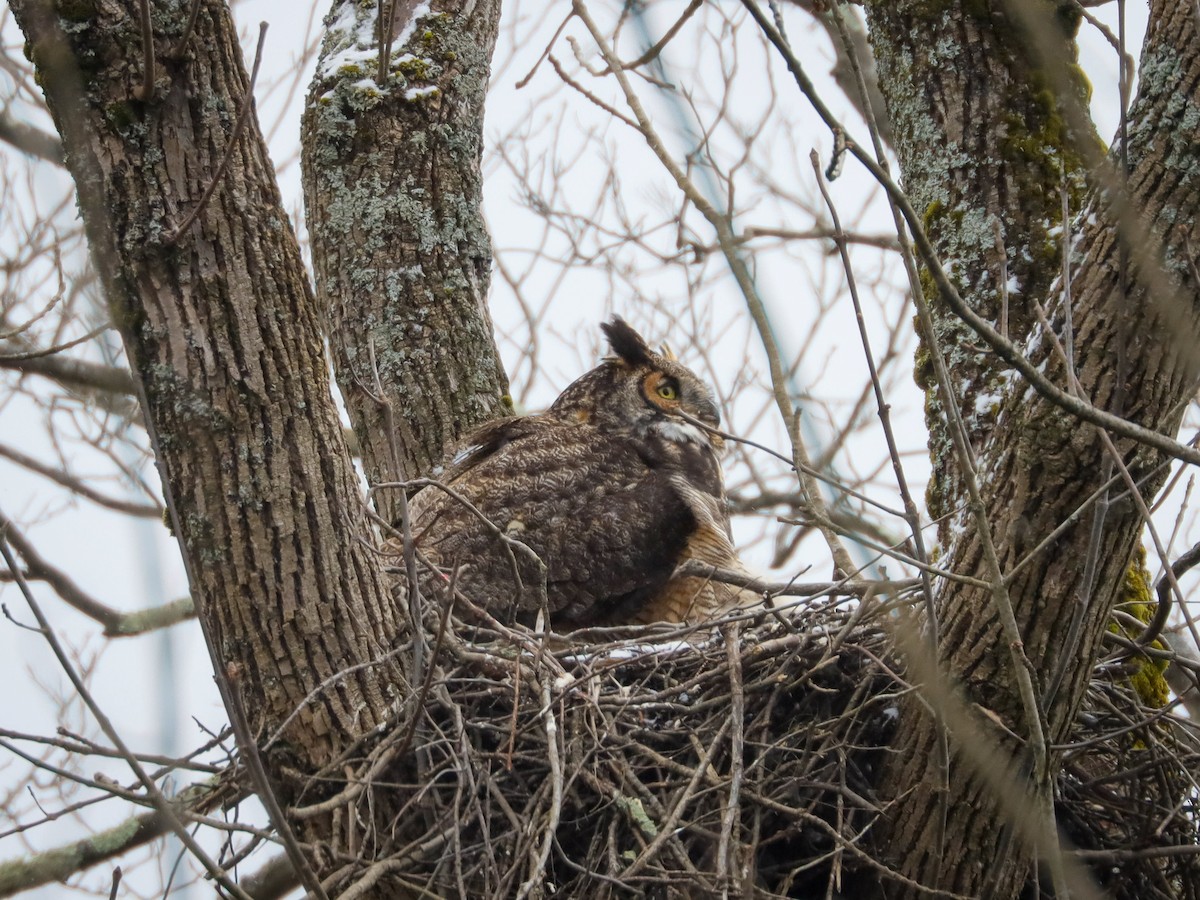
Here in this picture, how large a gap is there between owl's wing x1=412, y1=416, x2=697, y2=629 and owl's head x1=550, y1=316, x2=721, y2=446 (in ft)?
0.92

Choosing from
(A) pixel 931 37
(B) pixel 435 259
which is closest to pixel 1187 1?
(A) pixel 931 37

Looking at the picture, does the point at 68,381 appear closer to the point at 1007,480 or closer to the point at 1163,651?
the point at 1007,480

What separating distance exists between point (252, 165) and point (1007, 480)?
1471 millimetres

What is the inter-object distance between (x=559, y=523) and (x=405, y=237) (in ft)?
3.77

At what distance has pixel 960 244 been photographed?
3094 millimetres

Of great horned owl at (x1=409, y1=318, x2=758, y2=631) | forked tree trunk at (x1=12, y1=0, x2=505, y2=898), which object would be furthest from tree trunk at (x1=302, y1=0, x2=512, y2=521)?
forked tree trunk at (x1=12, y1=0, x2=505, y2=898)

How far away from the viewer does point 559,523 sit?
10.8ft

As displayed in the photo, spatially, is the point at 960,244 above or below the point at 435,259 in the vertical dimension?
below

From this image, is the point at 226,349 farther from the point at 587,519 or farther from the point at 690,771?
the point at 587,519

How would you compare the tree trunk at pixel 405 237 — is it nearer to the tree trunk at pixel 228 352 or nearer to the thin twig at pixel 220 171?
the tree trunk at pixel 228 352

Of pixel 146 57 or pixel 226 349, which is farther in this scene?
pixel 226 349

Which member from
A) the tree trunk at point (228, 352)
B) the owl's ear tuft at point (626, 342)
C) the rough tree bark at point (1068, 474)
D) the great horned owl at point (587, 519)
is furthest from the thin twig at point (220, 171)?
the owl's ear tuft at point (626, 342)

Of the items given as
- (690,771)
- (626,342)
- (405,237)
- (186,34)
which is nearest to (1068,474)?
(690,771)

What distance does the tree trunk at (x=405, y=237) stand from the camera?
12.0 feet
